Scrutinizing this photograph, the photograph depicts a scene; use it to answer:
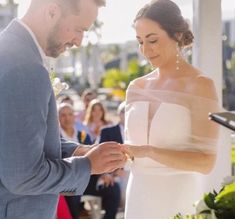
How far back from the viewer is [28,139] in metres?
1.42

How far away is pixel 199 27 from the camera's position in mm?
3395

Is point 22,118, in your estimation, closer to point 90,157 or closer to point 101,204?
point 90,157

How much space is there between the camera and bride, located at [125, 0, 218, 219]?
254 centimetres

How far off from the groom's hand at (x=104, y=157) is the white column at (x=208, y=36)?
186 centimetres

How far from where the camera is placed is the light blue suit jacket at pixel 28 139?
1.41 m

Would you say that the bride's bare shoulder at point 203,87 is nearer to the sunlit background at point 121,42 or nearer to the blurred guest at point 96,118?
the sunlit background at point 121,42

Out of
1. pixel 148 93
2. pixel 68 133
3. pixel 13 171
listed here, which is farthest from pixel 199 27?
pixel 68 133

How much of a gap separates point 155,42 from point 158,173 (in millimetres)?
641

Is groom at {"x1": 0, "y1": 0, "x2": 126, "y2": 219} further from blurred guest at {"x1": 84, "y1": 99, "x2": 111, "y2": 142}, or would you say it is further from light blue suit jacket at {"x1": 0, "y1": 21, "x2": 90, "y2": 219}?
blurred guest at {"x1": 84, "y1": 99, "x2": 111, "y2": 142}

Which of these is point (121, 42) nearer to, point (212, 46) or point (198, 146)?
point (212, 46)

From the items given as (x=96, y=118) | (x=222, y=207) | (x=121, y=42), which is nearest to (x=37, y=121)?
(x=222, y=207)

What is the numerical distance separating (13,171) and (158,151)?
119 cm

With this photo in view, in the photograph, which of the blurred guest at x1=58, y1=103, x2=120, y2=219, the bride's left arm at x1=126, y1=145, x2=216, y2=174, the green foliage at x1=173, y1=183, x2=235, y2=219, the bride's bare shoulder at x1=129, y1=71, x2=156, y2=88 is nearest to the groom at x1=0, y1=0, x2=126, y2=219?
the green foliage at x1=173, y1=183, x2=235, y2=219

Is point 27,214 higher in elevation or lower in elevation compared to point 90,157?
lower
